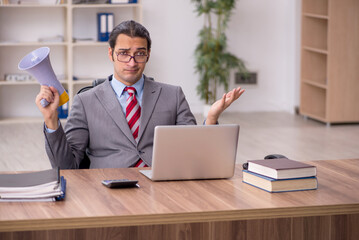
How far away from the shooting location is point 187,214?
76.3 inches

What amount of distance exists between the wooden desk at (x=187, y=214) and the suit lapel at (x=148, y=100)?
575mm

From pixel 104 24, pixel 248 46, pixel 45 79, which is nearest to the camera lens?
pixel 45 79

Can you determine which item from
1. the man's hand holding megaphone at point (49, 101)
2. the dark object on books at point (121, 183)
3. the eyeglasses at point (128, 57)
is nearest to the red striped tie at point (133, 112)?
the eyeglasses at point (128, 57)

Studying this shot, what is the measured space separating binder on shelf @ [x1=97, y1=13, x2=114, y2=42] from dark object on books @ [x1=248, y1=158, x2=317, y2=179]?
5.46 m

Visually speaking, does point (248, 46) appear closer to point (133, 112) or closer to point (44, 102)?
point (133, 112)

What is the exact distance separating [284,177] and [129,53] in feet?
3.06

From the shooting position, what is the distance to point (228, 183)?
7.66ft

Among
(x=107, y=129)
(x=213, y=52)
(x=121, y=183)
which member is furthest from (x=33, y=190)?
(x=213, y=52)

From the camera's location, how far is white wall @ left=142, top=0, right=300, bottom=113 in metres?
8.00

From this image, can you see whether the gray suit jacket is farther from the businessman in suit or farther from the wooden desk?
the wooden desk

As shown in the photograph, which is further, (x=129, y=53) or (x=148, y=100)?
(x=148, y=100)

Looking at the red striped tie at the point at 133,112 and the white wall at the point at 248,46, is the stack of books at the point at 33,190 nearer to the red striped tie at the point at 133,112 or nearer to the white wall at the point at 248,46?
the red striped tie at the point at 133,112

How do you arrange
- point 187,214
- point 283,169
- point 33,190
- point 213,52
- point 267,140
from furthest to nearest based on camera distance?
point 213,52 < point 267,140 < point 283,169 < point 33,190 < point 187,214

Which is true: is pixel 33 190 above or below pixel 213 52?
below
